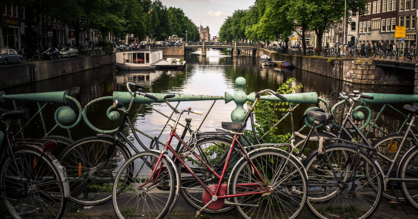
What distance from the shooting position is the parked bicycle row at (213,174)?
3938mm

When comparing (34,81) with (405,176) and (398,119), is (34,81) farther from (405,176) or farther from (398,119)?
(405,176)

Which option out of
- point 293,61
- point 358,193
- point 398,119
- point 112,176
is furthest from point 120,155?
point 293,61

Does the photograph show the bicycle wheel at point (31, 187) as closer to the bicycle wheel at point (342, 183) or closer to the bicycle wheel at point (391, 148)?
the bicycle wheel at point (342, 183)

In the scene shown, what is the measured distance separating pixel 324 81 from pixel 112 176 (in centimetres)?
3374

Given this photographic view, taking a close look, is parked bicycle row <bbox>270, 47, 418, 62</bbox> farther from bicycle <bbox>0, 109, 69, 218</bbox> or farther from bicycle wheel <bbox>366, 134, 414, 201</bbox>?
bicycle <bbox>0, 109, 69, 218</bbox>

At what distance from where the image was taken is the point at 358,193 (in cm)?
444

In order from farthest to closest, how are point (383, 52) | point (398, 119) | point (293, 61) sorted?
point (293, 61)
point (383, 52)
point (398, 119)

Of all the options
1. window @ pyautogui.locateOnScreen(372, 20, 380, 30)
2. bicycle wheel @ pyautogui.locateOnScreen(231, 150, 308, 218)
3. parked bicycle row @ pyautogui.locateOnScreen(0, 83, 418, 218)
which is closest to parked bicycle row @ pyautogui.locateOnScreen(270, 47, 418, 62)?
window @ pyautogui.locateOnScreen(372, 20, 380, 30)

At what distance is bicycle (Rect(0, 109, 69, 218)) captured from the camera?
3883 mm

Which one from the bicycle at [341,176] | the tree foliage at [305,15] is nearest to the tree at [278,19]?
the tree foliage at [305,15]

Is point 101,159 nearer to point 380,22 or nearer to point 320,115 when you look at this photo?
point 320,115

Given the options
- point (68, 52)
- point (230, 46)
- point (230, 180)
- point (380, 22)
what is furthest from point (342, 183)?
point (230, 46)

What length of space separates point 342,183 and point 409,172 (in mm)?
689

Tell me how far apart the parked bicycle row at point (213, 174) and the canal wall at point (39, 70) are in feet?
75.5
